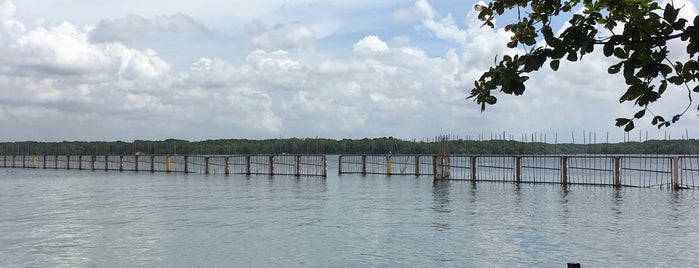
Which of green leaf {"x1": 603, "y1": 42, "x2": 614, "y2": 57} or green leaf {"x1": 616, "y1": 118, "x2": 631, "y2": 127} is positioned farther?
green leaf {"x1": 616, "y1": 118, "x2": 631, "y2": 127}

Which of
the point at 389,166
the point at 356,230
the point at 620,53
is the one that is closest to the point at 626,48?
the point at 620,53

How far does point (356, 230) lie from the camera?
2191 cm

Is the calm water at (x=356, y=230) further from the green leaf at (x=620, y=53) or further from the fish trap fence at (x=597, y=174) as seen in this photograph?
the green leaf at (x=620, y=53)

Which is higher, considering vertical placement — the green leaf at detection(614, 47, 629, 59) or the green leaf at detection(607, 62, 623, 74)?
the green leaf at detection(614, 47, 629, 59)

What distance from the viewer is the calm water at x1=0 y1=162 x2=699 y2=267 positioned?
16.7 m

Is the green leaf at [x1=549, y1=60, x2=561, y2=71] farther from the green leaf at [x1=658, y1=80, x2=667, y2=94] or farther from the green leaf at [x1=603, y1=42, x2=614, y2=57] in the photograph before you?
the green leaf at [x1=658, y1=80, x2=667, y2=94]

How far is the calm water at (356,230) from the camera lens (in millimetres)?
16688

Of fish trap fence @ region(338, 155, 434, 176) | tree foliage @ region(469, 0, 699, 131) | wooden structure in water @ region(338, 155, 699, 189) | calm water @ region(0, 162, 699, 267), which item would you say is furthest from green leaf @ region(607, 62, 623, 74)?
fish trap fence @ region(338, 155, 434, 176)

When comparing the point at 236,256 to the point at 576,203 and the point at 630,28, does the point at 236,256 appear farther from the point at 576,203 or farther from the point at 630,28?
the point at 576,203

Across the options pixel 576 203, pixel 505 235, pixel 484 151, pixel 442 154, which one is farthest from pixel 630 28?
pixel 484 151

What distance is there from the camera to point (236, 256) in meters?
17.2

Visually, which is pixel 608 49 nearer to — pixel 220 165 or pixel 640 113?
pixel 640 113

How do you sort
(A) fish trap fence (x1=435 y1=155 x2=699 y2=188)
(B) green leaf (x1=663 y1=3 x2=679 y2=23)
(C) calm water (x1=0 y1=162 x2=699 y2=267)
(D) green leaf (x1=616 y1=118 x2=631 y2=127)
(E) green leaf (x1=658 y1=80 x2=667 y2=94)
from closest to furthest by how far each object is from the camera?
(B) green leaf (x1=663 y1=3 x2=679 y2=23)
(E) green leaf (x1=658 y1=80 x2=667 y2=94)
(D) green leaf (x1=616 y1=118 x2=631 y2=127)
(C) calm water (x1=0 y1=162 x2=699 y2=267)
(A) fish trap fence (x1=435 y1=155 x2=699 y2=188)

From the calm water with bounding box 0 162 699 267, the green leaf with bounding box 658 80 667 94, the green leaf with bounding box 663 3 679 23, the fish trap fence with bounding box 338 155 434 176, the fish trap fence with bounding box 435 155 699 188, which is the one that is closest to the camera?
the green leaf with bounding box 663 3 679 23
